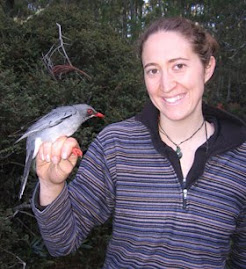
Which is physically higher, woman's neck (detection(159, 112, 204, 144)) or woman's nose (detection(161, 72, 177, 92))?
woman's nose (detection(161, 72, 177, 92))

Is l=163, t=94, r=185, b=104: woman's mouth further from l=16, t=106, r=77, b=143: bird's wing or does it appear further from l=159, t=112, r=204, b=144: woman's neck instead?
l=16, t=106, r=77, b=143: bird's wing

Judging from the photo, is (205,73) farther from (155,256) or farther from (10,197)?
(10,197)

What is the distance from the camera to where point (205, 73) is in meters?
2.22

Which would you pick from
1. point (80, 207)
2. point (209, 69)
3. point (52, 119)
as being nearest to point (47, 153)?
point (80, 207)

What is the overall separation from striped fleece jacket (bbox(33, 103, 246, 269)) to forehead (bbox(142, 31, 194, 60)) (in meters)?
0.44

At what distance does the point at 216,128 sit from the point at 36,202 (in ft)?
3.80

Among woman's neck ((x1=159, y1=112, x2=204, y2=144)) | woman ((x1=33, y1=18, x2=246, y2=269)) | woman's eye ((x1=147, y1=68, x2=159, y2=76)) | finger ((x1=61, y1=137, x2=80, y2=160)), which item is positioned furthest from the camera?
woman's neck ((x1=159, y1=112, x2=204, y2=144))

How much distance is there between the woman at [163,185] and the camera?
1.93m

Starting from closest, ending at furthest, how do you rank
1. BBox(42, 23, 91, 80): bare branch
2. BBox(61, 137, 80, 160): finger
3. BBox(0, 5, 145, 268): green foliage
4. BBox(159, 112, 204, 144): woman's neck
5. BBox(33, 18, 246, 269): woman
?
1. BBox(61, 137, 80, 160): finger
2. BBox(33, 18, 246, 269): woman
3. BBox(159, 112, 204, 144): woman's neck
4. BBox(0, 5, 145, 268): green foliage
5. BBox(42, 23, 91, 80): bare branch

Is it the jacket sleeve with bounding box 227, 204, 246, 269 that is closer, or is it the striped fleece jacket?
the striped fleece jacket

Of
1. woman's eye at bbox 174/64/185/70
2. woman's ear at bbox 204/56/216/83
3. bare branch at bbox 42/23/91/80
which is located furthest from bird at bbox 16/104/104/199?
bare branch at bbox 42/23/91/80

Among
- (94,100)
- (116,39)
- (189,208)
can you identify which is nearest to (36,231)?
(94,100)

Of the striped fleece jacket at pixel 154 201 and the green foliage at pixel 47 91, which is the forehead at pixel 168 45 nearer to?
the striped fleece jacket at pixel 154 201

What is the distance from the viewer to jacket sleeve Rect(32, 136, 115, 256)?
5.98 feet
